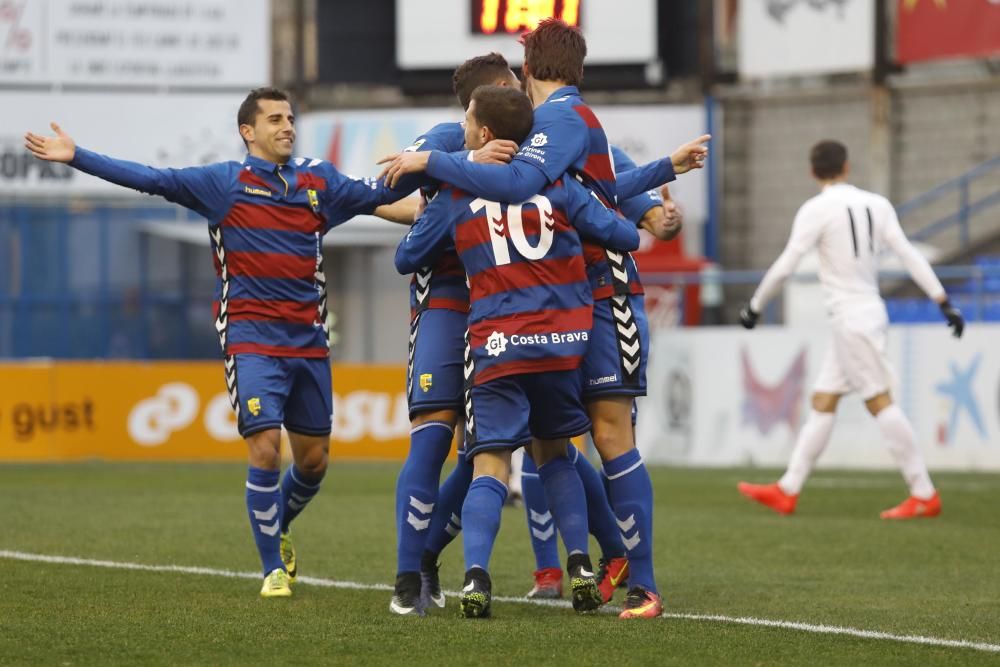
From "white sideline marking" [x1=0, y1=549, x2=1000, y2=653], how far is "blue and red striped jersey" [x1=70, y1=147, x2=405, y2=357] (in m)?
1.02

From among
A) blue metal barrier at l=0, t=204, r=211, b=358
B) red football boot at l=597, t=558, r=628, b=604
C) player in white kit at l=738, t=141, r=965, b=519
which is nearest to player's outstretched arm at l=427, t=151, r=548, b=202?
red football boot at l=597, t=558, r=628, b=604

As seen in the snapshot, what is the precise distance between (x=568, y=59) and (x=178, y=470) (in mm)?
11023

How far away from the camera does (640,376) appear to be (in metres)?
6.84

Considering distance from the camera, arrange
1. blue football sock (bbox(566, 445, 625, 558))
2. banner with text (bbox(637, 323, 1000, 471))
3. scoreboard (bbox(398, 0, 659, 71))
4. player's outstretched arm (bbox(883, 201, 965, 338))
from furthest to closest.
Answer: scoreboard (bbox(398, 0, 659, 71))
banner with text (bbox(637, 323, 1000, 471))
player's outstretched arm (bbox(883, 201, 965, 338))
blue football sock (bbox(566, 445, 625, 558))

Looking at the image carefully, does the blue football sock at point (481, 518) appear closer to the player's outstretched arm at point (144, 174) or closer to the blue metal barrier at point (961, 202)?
the player's outstretched arm at point (144, 174)

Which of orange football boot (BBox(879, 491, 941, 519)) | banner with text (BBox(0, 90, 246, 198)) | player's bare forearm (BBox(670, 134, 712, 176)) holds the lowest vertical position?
orange football boot (BBox(879, 491, 941, 519))

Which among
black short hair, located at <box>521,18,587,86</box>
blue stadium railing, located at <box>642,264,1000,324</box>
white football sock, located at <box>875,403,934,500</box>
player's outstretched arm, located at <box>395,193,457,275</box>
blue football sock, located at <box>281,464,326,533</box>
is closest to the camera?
player's outstretched arm, located at <box>395,193,457,275</box>

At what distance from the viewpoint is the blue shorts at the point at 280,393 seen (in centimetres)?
731

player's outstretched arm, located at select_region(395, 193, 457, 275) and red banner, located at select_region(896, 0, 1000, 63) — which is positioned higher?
red banner, located at select_region(896, 0, 1000, 63)

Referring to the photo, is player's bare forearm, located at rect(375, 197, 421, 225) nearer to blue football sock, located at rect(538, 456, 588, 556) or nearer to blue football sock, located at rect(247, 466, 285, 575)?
blue football sock, located at rect(247, 466, 285, 575)

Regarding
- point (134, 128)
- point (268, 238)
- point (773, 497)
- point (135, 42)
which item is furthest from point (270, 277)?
point (135, 42)

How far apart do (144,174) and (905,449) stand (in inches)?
230

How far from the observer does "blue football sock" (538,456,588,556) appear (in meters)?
6.75

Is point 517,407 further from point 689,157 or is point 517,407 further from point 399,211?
point 399,211
